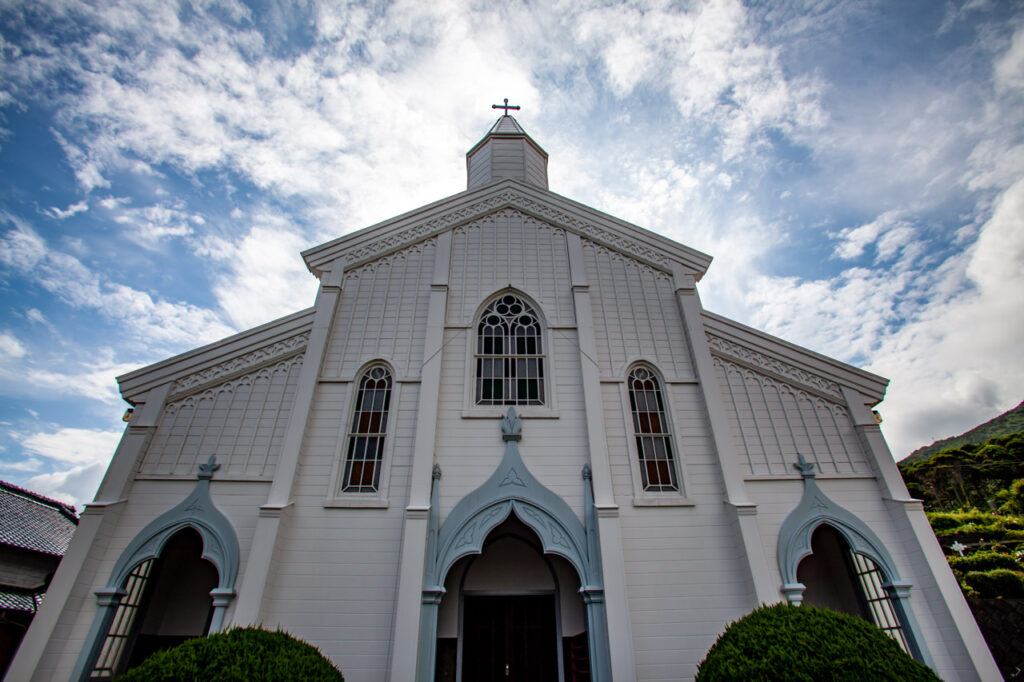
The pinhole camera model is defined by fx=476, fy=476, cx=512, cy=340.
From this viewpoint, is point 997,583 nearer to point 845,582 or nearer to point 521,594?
point 845,582

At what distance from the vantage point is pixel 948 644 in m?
8.67

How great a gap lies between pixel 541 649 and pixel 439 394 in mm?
5815

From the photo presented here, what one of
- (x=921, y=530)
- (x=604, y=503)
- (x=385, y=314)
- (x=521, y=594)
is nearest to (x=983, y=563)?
(x=921, y=530)

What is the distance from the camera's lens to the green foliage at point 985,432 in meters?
Result: 50.7

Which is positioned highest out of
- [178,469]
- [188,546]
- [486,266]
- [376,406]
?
[486,266]

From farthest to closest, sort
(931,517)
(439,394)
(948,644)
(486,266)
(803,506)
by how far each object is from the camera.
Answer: (931,517), (486,266), (439,394), (803,506), (948,644)

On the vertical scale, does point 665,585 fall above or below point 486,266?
below

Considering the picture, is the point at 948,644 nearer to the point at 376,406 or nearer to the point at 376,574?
the point at 376,574

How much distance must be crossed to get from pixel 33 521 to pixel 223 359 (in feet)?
38.8

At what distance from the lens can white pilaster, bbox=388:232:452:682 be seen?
8289 millimetres

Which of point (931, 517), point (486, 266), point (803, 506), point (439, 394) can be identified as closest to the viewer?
point (803, 506)

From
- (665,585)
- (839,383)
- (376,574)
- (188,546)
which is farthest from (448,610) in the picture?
(839,383)

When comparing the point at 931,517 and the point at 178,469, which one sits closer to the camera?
the point at 178,469

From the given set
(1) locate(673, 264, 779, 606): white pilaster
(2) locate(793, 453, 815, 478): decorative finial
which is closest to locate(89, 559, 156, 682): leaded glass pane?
(1) locate(673, 264, 779, 606): white pilaster
